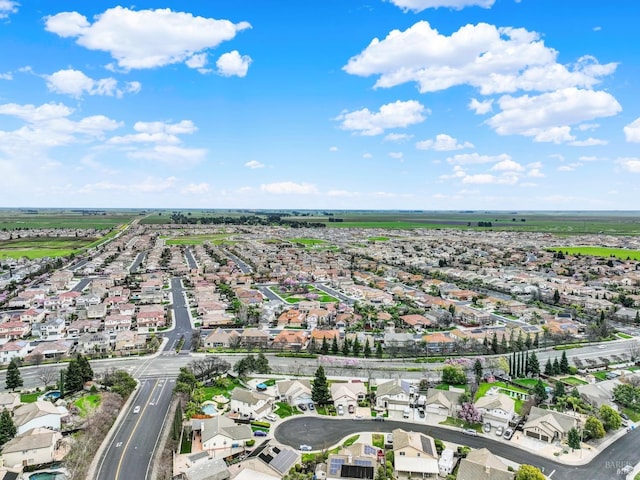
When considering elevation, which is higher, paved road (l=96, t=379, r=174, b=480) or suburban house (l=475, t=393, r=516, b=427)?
suburban house (l=475, t=393, r=516, b=427)

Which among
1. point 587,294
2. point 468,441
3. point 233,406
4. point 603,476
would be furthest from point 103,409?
point 587,294

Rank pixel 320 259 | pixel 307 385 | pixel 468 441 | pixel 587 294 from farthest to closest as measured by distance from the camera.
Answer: pixel 320 259, pixel 587 294, pixel 307 385, pixel 468 441

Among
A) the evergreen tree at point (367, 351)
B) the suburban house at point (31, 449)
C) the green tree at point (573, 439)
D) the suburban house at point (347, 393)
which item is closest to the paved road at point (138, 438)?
the suburban house at point (31, 449)

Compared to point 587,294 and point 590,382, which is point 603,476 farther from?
point 587,294

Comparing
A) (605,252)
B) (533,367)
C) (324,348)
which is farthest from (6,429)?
(605,252)

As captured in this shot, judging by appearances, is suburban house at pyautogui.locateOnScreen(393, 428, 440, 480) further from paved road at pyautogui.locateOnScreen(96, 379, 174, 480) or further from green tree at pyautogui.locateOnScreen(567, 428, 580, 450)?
paved road at pyautogui.locateOnScreen(96, 379, 174, 480)

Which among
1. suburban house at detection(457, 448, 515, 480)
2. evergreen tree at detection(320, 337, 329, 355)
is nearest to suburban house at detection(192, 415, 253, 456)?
suburban house at detection(457, 448, 515, 480)

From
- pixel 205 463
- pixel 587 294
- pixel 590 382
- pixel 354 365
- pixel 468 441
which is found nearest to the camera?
pixel 205 463
